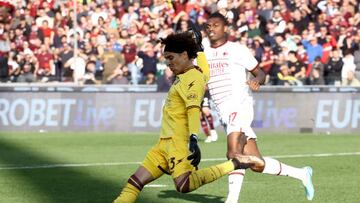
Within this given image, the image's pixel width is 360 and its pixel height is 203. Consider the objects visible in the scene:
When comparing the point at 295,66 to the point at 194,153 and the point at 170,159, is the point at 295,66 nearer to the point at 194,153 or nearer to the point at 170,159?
the point at 170,159

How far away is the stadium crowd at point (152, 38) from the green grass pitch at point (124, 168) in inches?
95.2

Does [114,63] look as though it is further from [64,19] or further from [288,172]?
[288,172]

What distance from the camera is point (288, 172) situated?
11.6m

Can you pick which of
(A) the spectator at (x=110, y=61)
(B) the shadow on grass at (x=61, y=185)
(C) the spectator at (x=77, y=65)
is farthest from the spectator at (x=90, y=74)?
(B) the shadow on grass at (x=61, y=185)

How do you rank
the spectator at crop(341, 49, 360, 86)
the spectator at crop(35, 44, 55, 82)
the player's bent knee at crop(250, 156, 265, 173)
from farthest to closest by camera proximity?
the spectator at crop(35, 44, 55, 82), the spectator at crop(341, 49, 360, 86), the player's bent knee at crop(250, 156, 265, 173)

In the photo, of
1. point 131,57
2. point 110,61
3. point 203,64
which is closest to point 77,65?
point 110,61

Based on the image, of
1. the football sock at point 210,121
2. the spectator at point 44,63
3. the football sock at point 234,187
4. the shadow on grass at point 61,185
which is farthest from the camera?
the spectator at point 44,63

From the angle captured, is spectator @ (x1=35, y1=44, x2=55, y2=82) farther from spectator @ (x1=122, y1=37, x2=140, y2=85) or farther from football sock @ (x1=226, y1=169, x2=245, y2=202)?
football sock @ (x1=226, y1=169, x2=245, y2=202)

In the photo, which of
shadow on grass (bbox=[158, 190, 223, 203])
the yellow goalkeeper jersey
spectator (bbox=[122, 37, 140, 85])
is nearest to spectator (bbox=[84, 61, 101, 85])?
spectator (bbox=[122, 37, 140, 85])

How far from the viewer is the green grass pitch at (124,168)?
12.7 m

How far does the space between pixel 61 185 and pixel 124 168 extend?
2.68 m

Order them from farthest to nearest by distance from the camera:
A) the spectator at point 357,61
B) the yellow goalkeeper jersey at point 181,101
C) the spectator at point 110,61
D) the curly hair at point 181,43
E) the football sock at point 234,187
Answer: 1. the spectator at point 110,61
2. the spectator at point 357,61
3. the football sock at point 234,187
4. the curly hair at point 181,43
5. the yellow goalkeeper jersey at point 181,101

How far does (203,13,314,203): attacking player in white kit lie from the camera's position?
38.4 ft

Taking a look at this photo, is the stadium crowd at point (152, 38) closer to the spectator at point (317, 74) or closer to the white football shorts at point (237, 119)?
the spectator at point (317, 74)
